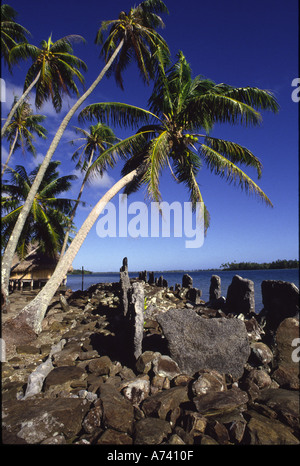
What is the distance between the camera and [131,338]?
467 cm

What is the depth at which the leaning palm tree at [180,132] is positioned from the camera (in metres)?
7.27

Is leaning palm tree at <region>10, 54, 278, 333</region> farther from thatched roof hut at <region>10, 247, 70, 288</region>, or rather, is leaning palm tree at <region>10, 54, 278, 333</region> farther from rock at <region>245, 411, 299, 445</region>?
thatched roof hut at <region>10, 247, 70, 288</region>

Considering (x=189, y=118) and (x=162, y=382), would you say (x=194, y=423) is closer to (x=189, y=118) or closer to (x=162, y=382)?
(x=162, y=382)

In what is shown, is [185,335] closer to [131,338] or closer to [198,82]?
[131,338]

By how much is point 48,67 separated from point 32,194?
5.14 meters

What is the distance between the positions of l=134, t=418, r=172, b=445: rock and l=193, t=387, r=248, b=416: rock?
22.0 inches

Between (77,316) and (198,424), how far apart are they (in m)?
5.33

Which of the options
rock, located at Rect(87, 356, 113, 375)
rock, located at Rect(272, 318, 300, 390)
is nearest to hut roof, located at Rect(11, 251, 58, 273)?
rock, located at Rect(87, 356, 113, 375)

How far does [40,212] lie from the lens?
1405cm

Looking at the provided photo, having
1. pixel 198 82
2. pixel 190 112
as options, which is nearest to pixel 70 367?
pixel 190 112

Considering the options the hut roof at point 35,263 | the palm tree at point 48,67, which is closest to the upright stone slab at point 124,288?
the palm tree at point 48,67

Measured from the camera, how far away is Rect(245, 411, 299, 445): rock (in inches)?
115

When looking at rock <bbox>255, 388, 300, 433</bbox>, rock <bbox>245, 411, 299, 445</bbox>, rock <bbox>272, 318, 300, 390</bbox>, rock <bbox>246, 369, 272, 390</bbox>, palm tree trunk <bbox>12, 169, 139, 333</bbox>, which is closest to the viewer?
rock <bbox>245, 411, 299, 445</bbox>
